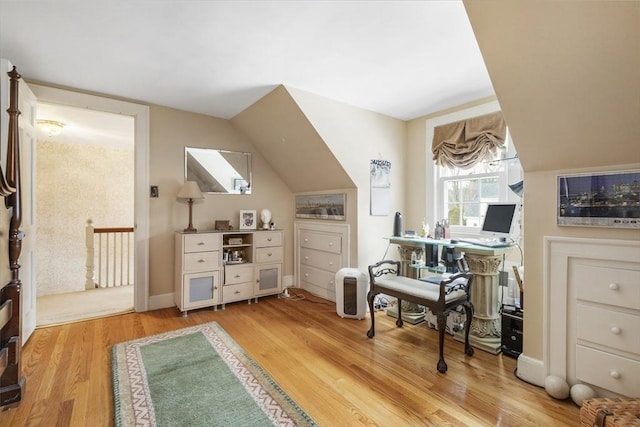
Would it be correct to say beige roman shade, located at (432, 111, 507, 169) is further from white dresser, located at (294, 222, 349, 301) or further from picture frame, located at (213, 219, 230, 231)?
picture frame, located at (213, 219, 230, 231)

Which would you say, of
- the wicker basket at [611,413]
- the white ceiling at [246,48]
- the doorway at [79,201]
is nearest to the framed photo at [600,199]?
the wicker basket at [611,413]

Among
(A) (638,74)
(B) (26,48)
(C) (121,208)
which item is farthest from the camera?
(C) (121,208)

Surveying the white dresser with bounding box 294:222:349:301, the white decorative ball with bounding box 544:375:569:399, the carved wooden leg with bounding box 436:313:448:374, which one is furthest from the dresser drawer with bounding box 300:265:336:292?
the white decorative ball with bounding box 544:375:569:399

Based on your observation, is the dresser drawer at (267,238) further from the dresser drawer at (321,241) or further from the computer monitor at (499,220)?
the computer monitor at (499,220)

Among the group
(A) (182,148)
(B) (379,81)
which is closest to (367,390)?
(B) (379,81)

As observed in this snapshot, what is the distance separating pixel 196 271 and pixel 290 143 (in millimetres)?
1796

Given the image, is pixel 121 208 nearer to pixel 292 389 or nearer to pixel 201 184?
pixel 201 184

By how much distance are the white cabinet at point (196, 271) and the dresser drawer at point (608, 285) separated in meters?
3.14

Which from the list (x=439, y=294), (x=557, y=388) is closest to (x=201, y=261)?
(x=439, y=294)

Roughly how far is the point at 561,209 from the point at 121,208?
572 centimetres

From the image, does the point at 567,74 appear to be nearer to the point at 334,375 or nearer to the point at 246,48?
the point at 246,48

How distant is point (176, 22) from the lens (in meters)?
1.86

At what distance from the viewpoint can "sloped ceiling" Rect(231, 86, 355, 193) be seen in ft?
10.1

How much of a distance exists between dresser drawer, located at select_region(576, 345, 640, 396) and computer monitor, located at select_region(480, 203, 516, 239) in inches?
37.8
